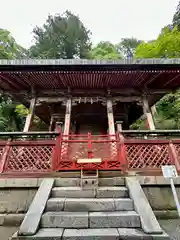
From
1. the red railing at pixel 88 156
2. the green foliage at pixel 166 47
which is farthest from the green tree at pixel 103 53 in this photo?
the red railing at pixel 88 156

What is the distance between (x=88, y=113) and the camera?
987 cm

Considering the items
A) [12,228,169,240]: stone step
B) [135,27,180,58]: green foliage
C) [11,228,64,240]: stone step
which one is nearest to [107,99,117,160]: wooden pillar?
[12,228,169,240]: stone step

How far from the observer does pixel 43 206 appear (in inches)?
127

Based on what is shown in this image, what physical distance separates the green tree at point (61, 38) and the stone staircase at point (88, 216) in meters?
19.6

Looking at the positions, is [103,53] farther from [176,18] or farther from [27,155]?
[27,155]

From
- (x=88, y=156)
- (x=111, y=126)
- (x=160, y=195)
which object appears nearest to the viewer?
(x=160, y=195)

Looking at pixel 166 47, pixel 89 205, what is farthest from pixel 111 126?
pixel 166 47

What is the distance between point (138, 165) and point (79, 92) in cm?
482

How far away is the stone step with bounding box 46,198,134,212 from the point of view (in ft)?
10.9

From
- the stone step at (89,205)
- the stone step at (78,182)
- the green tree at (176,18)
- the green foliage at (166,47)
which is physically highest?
the green tree at (176,18)

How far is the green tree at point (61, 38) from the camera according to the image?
2081 cm

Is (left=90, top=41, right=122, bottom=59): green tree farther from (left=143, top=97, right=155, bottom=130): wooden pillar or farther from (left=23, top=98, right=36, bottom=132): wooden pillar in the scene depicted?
(left=23, top=98, right=36, bottom=132): wooden pillar

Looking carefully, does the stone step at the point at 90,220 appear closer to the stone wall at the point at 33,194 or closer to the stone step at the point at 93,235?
the stone step at the point at 93,235

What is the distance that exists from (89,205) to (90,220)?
42 cm
